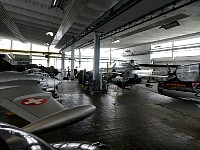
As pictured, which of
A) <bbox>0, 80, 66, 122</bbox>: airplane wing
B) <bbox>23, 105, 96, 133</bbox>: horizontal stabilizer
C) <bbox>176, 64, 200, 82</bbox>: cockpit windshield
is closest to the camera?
<bbox>23, 105, 96, 133</bbox>: horizontal stabilizer

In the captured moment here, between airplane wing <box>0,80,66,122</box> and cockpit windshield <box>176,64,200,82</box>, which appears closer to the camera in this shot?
airplane wing <box>0,80,66,122</box>

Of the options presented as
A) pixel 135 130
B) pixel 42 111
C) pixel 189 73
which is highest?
pixel 189 73

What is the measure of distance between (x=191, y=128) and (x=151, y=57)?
19.8m

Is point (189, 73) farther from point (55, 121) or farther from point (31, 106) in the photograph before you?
point (55, 121)

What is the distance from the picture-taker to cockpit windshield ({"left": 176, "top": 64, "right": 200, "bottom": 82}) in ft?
17.0

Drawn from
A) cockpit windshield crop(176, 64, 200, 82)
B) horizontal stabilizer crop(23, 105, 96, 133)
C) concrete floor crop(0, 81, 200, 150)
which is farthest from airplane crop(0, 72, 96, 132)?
cockpit windshield crop(176, 64, 200, 82)

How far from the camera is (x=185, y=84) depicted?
5297mm

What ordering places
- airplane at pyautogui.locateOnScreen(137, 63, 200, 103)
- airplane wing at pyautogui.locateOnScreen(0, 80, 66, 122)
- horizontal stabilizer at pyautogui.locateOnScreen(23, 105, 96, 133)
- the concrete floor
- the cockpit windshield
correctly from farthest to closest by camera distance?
the cockpit windshield
airplane at pyautogui.locateOnScreen(137, 63, 200, 103)
the concrete floor
airplane wing at pyautogui.locateOnScreen(0, 80, 66, 122)
horizontal stabilizer at pyautogui.locateOnScreen(23, 105, 96, 133)

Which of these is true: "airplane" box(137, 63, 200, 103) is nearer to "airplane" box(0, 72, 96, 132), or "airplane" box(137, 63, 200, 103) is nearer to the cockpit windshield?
the cockpit windshield

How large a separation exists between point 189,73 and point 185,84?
0.48 metres

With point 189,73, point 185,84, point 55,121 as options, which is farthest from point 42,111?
point 189,73

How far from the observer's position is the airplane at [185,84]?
4.94 metres

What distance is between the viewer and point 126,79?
12.6 meters

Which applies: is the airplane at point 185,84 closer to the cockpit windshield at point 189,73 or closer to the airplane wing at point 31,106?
the cockpit windshield at point 189,73
